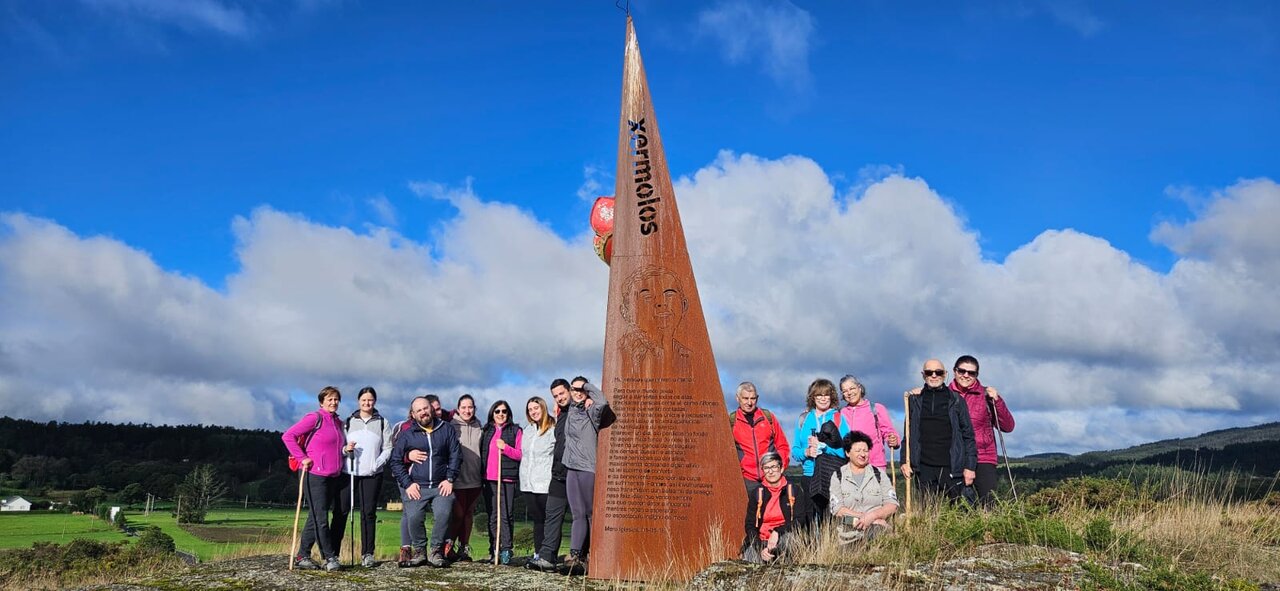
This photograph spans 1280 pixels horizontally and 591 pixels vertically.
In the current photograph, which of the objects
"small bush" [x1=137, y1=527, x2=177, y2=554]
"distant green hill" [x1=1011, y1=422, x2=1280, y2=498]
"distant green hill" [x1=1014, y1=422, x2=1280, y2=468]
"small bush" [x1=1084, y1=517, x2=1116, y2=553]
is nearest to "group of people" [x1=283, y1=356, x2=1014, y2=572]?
"small bush" [x1=1084, y1=517, x2=1116, y2=553]

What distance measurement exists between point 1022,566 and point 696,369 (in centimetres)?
348

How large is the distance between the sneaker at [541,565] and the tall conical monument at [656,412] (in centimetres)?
40

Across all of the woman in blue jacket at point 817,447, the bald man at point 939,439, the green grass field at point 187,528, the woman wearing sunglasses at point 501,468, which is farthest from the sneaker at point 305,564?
the green grass field at point 187,528

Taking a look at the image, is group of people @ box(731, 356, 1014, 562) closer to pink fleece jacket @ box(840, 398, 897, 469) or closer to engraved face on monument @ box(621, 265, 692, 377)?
pink fleece jacket @ box(840, 398, 897, 469)

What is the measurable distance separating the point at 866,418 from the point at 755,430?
1.05 m

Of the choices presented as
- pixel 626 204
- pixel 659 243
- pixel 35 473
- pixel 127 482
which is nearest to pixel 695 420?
pixel 659 243

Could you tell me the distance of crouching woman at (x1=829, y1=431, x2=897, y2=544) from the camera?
6328 millimetres

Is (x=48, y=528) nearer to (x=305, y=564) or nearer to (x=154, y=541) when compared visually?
(x=154, y=541)

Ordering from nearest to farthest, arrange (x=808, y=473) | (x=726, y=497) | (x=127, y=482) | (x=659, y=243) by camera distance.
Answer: (x=808, y=473)
(x=726, y=497)
(x=659, y=243)
(x=127, y=482)

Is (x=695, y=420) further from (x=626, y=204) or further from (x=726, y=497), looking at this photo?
(x=626, y=204)

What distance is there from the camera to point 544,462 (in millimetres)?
7762

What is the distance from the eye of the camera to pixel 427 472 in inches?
294

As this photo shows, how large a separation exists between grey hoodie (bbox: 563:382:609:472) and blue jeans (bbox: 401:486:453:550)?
48.5 inches

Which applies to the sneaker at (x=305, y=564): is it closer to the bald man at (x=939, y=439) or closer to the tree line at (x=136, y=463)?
the bald man at (x=939, y=439)
